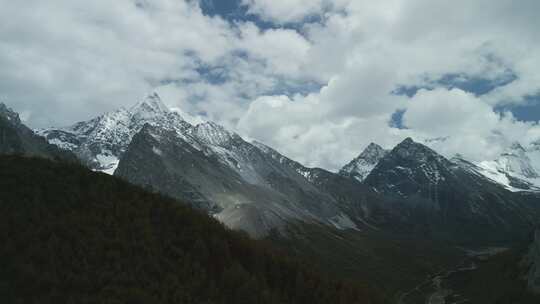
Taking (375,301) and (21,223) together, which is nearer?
(21,223)

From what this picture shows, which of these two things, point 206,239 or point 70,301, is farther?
point 206,239

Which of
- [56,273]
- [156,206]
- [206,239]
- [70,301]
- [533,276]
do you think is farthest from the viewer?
[533,276]

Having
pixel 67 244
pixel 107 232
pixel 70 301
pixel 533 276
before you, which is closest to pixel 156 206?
pixel 107 232

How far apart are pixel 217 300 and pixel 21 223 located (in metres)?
13.7

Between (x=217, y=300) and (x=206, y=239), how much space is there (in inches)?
278

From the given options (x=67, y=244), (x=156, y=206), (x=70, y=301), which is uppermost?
(x=156, y=206)

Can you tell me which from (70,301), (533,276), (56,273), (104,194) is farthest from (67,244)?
(533,276)

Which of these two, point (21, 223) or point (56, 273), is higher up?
point (21, 223)

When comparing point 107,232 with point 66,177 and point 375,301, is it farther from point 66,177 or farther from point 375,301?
point 375,301

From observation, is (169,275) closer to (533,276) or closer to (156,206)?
(156,206)

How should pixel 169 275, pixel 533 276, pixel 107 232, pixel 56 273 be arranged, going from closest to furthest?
pixel 56 273
pixel 169 275
pixel 107 232
pixel 533 276

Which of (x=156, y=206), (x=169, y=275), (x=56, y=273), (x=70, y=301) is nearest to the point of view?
(x=70, y=301)

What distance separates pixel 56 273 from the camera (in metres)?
30.8

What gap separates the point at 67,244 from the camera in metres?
33.3
